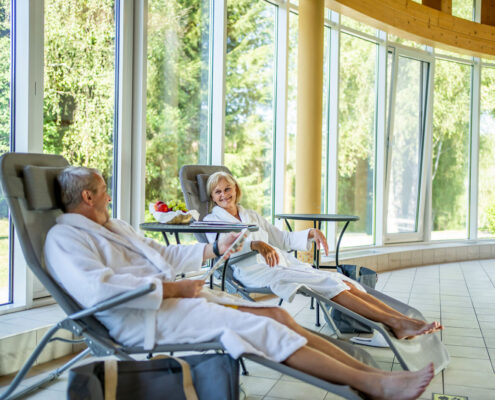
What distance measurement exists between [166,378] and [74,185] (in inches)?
32.7

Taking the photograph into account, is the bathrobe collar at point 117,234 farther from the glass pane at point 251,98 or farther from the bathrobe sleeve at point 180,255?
the glass pane at point 251,98

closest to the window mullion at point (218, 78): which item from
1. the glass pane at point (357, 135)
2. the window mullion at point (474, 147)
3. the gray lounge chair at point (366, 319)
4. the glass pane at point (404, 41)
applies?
the gray lounge chair at point (366, 319)

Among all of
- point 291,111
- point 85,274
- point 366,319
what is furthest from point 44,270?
point 291,111

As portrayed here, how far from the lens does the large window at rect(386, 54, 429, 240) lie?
283 inches

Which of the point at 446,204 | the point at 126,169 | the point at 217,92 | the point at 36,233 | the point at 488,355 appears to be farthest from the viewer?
the point at 446,204

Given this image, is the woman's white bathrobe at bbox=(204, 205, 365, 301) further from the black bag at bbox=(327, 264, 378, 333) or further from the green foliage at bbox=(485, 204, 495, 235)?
the green foliage at bbox=(485, 204, 495, 235)

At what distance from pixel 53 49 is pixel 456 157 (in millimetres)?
6347

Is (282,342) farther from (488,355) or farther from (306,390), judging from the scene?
(488,355)

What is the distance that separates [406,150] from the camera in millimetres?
7340

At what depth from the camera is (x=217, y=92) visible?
4.74 meters

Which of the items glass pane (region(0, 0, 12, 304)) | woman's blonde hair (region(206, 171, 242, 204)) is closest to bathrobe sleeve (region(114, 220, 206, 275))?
woman's blonde hair (region(206, 171, 242, 204))

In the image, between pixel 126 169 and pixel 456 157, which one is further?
pixel 456 157

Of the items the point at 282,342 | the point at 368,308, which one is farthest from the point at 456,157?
the point at 282,342

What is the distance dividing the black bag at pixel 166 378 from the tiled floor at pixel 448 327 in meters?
0.66
